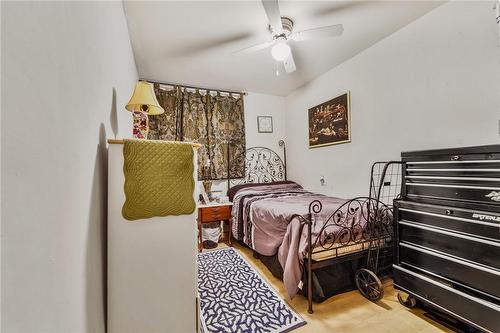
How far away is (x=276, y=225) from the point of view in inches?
90.4

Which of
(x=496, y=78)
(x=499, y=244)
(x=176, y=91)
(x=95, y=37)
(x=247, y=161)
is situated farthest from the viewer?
(x=247, y=161)

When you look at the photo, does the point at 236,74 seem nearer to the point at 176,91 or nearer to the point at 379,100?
the point at 176,91

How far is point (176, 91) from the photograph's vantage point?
369 cm

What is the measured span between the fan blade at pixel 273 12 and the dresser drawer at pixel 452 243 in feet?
6.25

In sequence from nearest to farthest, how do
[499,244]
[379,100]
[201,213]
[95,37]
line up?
1. [95,37]
2. [499,244]
3. [379,100]
4. [201,213]

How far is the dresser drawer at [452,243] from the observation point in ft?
4.33

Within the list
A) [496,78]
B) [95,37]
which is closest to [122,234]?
[95,37]

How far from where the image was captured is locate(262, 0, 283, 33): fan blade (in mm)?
1656

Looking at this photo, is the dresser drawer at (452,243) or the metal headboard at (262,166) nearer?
the dresser drawer at (452,243)

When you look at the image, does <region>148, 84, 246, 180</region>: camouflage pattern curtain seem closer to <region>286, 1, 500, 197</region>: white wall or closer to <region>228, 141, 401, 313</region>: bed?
<region>228, 141, 401, 313</region>: bed

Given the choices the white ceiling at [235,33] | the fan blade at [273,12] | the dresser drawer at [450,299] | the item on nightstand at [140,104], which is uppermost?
the white ceiling at [235,33]

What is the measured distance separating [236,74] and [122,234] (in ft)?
9.46

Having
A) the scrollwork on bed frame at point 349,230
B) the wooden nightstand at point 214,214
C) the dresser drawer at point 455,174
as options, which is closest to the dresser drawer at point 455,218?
the dresser drawer at point 455,174

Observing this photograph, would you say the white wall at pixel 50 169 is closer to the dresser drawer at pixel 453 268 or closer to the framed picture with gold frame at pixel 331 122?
the dresser drawer at pixel 453 268
